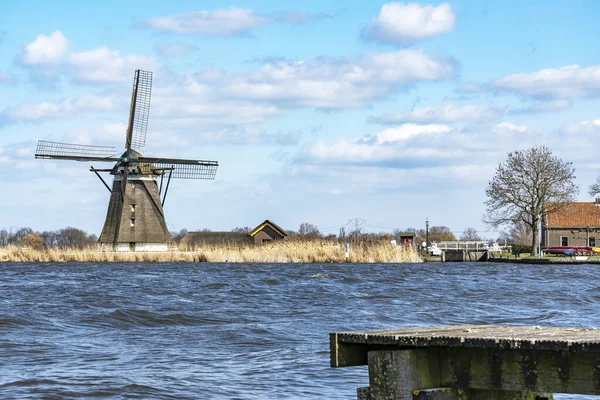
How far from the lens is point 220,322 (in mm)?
16062

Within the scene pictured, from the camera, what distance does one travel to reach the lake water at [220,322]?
9.06 meters

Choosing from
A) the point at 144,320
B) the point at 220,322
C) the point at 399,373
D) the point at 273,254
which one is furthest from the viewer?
the point at 273,254

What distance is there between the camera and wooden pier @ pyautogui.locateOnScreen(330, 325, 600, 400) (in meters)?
3.99

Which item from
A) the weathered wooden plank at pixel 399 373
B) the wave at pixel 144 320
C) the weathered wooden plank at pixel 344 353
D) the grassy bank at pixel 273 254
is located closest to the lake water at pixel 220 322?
the wave at pixel 144 320

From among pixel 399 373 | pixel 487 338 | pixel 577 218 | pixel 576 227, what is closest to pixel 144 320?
pixel 399 373

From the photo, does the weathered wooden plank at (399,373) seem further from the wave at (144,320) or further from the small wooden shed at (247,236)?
the small wooden shed at (247,236)

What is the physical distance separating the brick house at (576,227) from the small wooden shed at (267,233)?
21.1 metres

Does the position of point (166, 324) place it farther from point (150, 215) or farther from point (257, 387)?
point (150, 215)

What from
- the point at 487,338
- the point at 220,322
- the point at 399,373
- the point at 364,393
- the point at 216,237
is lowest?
the point at 220,322

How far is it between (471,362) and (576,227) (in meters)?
65.9

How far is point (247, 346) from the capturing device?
12430 millimetres

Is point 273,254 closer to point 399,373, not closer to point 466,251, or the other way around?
point 466,251

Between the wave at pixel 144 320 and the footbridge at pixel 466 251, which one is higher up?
the footbridge at pixel 466 251

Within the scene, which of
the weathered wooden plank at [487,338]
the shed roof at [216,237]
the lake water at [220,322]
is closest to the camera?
the weathered wooden plank at [487,338]
